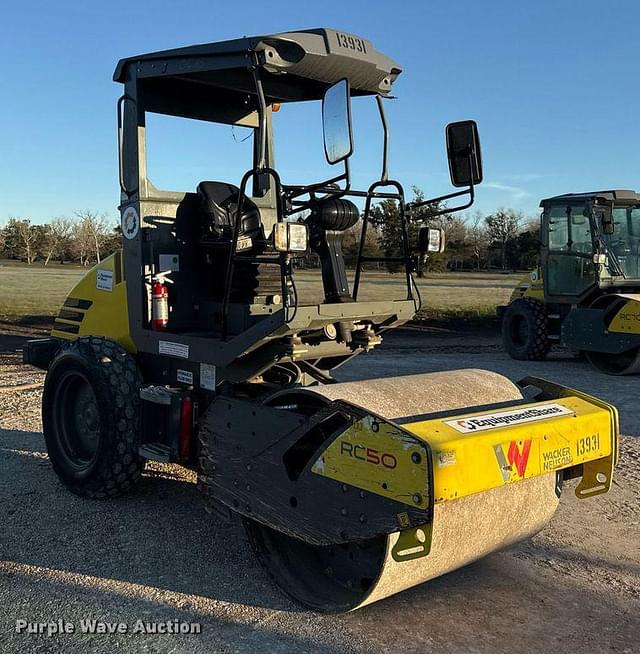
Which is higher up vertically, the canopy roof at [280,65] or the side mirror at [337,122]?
the canopy roof at [280,65]

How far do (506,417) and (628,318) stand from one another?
317 inches

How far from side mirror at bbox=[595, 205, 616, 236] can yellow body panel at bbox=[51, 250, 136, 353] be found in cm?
840

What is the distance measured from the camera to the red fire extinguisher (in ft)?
15.5

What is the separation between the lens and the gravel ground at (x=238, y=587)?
3.33 metres

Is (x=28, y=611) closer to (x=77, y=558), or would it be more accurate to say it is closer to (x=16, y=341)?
(x=77, y=558)

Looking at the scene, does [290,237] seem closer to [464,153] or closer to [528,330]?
[464,153]

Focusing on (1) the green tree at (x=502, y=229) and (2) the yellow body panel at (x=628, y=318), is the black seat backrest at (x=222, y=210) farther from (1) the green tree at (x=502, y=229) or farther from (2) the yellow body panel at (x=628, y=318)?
(1) the green tree at (x=502, y=229)

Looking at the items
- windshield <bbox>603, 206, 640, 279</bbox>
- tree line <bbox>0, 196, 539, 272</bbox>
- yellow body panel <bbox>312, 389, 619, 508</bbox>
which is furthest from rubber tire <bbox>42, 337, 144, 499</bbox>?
tree line <bbox>0, 196, 539, 272</bbox>

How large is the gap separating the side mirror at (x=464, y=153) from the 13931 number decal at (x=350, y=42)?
28.7 inches

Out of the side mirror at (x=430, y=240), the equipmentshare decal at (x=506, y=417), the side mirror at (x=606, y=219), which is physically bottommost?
the equipmentshare decal at (x=506, y=417)

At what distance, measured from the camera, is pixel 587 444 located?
3.71m

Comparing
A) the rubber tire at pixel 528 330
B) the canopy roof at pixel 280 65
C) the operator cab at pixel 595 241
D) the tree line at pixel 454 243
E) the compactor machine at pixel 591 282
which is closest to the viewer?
the canopy roof at pixel 280 65

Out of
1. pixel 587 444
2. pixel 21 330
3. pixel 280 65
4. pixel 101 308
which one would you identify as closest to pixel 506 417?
pixel 587 444

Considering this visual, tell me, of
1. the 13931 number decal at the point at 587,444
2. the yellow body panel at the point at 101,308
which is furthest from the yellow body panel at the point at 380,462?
the yellow body panel at the point at 101,308
